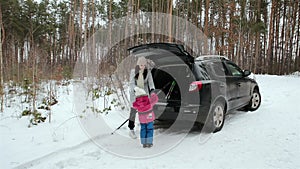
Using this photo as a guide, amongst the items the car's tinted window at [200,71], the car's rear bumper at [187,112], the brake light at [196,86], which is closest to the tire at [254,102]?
the car's tinted window at [200,71]

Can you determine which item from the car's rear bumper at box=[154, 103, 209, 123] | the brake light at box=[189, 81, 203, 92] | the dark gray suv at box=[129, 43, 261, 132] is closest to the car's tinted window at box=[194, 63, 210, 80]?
the dark gray suv at box=[129, 43, 261, 132]

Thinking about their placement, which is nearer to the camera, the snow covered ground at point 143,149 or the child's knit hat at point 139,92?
the snow covered ground at point 143,149

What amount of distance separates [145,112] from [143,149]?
68 cm

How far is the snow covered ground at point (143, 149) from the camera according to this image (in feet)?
10.5

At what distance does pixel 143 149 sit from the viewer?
3.81 m

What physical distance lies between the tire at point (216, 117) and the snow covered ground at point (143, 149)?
132mm

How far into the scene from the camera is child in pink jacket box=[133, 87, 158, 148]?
149 inches

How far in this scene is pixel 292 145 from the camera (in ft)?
12.0

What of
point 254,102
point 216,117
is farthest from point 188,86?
point 254,102

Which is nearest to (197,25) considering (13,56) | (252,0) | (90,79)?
(252,0)

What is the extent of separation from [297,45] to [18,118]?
28.1 metres

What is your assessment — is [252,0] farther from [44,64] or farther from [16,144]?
[16,144]

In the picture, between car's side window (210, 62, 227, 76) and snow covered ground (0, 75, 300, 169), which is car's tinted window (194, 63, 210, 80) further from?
snow covered ground (0, 75, 300, 169)

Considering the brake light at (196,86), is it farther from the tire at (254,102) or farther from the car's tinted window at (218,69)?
the tire at (254,102)
